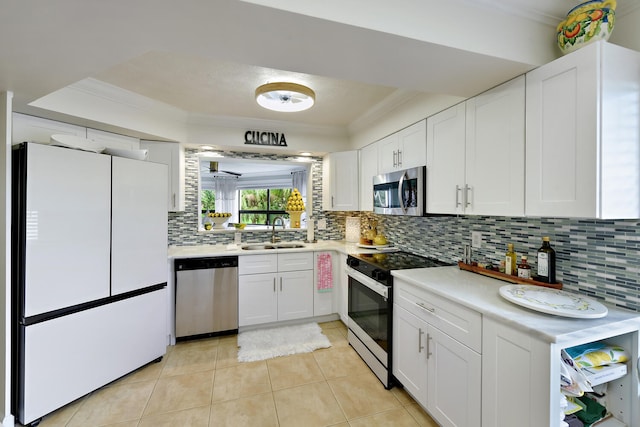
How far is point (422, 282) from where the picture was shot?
180 cm

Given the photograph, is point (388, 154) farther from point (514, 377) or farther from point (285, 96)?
point (514, 377)

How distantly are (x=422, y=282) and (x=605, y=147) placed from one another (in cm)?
111

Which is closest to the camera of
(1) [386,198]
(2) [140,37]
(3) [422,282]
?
(2) [140,37]

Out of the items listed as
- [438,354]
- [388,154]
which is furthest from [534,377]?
[388,154]

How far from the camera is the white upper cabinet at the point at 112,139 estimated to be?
251 centimetres

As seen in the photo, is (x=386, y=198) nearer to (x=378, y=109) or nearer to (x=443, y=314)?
(x=378, y=109)

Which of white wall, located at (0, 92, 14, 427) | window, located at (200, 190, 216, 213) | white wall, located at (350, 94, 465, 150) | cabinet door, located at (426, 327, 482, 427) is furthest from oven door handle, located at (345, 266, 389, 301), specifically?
window, located at (200, 190, 216, 213)

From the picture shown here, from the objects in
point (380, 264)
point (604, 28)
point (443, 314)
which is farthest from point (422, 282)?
point (604, 28)

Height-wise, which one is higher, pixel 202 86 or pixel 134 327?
pixel 202 86

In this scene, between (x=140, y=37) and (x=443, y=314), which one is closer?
(x=140, y=37)

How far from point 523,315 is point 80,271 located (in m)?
2.74

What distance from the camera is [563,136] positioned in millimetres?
1340

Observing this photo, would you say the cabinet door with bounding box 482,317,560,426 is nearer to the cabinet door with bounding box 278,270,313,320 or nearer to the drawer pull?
the drawer pull

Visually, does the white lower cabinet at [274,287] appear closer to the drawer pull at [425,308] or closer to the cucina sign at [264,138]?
the cucina sign at [264,138]
